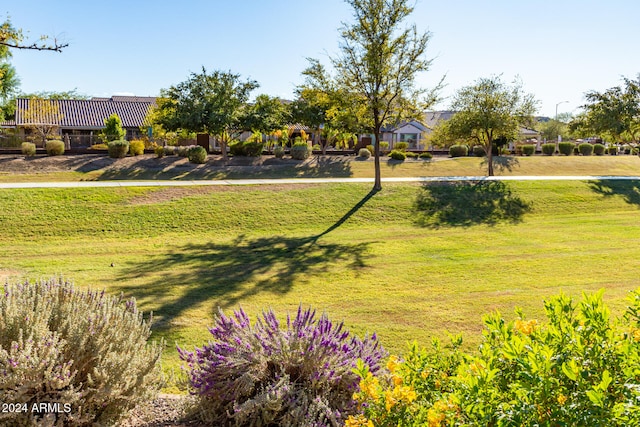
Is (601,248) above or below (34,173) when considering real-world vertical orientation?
below

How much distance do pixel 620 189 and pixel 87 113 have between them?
48.2 metres

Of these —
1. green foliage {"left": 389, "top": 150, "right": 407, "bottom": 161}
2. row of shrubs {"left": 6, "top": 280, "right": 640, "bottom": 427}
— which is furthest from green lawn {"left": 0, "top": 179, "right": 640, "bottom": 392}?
green foliage {"left": 389, "top": 150, "right": 407, "bottom": 161}

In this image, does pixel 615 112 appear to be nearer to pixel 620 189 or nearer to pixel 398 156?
pixel 620 189

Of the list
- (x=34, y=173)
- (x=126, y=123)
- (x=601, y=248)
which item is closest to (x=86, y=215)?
(x=34, y=173)

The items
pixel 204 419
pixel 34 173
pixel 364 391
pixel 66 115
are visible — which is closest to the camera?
→ pixel 364 391

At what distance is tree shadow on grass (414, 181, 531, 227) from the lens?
1978 centimetres

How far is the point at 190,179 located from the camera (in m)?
26.3

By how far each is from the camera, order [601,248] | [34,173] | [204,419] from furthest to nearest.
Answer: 1. [34,173]
2. [601,248]
3. [204,419]

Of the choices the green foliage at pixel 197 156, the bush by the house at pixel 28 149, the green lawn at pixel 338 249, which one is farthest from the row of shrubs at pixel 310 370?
the bush by the house at pixel 28 149

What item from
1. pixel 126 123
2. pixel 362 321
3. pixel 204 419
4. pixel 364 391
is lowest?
pixel 362 321

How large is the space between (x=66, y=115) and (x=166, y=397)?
178 ft

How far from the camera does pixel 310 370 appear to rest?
4.31 m

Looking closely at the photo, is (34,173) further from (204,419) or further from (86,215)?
(204,419)

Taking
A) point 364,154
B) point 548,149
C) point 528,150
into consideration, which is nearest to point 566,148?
point 548,149
